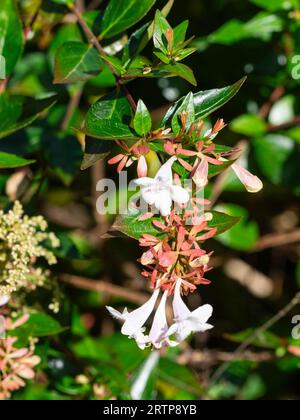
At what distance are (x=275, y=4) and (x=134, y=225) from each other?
108 centimetres

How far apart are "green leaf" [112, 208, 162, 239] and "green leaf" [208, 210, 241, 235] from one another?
11cm

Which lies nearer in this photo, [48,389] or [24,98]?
[24,98]

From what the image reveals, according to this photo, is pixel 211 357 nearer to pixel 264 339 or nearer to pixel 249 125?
pixel 264 339

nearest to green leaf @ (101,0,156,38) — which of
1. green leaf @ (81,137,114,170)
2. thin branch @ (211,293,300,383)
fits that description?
green leaf @ (81,137,114,170)

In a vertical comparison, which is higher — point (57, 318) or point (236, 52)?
point (236, 52)

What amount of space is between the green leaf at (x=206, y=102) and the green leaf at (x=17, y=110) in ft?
1.45

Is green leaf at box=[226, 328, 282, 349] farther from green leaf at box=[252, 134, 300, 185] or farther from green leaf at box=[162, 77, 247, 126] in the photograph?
green leaf at box=[162, 77, 247, 126]

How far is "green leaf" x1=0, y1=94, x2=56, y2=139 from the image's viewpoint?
1.62m

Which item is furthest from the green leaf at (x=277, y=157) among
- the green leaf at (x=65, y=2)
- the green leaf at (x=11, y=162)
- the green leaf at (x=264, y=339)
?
the green leaf at (x=11, y=162)

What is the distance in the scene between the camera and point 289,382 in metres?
2.52

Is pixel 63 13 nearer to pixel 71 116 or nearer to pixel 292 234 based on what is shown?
pixel 71 116

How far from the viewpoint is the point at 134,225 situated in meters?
1.25
